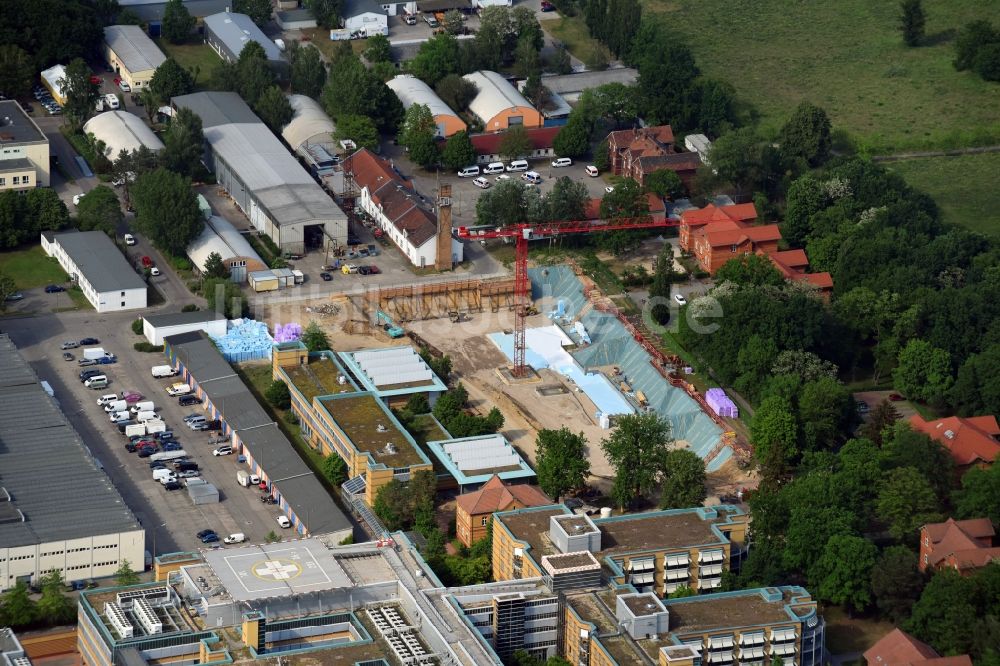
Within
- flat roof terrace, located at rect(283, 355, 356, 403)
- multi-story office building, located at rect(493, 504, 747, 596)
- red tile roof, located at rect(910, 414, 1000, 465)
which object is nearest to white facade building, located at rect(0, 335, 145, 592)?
flat roof terrace, located at rect(283, 355, 356, 403)

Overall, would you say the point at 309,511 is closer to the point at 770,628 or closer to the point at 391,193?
the point at 770,628

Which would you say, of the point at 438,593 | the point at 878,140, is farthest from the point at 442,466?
the point at 878,140

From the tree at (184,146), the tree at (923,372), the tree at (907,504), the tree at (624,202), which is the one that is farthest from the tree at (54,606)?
the tree at (624,202)

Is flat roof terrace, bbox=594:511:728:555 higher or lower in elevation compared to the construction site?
higher

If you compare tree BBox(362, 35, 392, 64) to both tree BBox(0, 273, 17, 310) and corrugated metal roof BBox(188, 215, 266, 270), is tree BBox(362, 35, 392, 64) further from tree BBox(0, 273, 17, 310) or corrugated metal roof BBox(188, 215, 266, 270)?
tree BBox(0, 273, 17, 310)

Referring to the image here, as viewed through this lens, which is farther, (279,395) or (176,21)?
(176,21)

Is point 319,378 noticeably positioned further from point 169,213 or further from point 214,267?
point 169,213

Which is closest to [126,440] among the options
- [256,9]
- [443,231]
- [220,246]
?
[220,246]
